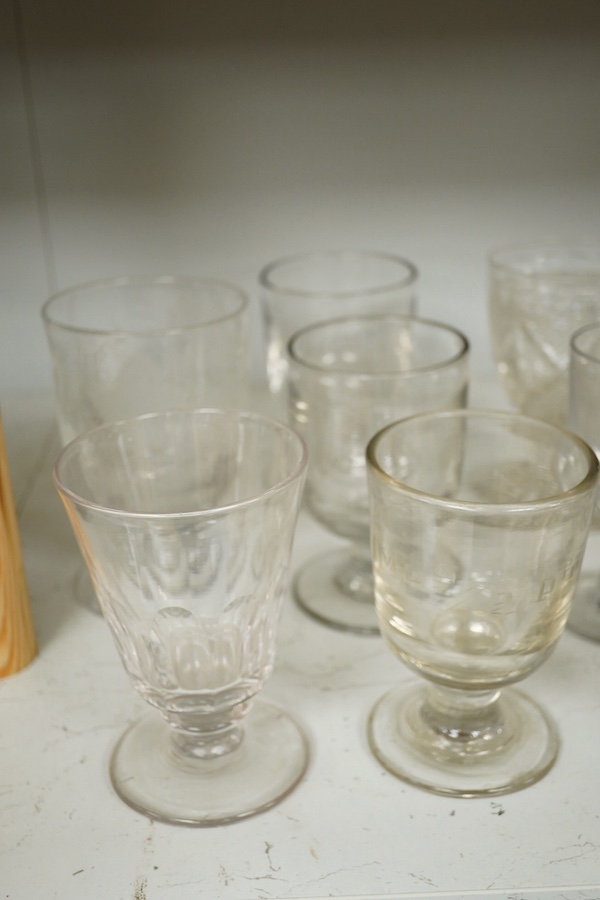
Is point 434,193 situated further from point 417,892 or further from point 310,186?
point 417,892

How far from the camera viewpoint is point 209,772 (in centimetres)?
52

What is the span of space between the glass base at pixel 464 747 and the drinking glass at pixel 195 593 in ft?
0.16

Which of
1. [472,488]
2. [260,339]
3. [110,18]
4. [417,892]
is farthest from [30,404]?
[417,892]

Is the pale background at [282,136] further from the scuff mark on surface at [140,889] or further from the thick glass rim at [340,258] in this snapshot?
the scuff mark on surface at [140,889]

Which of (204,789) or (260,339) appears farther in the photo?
(260,339)

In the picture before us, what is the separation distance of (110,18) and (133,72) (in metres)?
0.04

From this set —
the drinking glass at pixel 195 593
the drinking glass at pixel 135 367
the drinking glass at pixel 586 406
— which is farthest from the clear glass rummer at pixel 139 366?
the drinking glass at pixel 586 406

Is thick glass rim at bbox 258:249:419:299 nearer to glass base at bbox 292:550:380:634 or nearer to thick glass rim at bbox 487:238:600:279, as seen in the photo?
thick glass rim at bbox 487:238:600:279

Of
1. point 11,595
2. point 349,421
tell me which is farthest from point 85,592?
point 349,421

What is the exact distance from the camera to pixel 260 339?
3.21ft

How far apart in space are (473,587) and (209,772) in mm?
160

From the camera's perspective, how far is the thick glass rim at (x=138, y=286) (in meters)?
0.64

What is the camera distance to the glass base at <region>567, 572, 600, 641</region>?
2.07 ft

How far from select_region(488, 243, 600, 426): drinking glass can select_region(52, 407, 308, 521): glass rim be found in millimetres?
301
